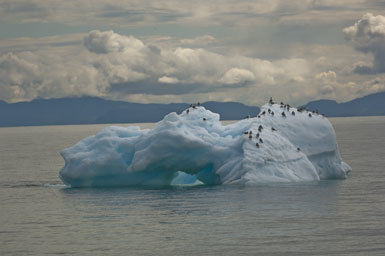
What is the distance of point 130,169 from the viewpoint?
41.9m

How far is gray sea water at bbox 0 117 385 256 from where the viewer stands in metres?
24.0

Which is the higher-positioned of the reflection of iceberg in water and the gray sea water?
the reflection of iceberg in water

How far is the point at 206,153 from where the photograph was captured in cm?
4134

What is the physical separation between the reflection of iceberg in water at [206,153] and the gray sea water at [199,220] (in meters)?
1.58

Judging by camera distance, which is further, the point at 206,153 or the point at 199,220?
the point at 206,153

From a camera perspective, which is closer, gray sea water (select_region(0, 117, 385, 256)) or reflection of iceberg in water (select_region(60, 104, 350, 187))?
gray sea water (select_region(0, 117, 385, 256))

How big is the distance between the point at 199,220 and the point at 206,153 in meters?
12.4

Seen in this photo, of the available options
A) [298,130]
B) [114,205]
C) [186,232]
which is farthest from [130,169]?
[186,232]

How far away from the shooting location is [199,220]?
29.3 meters

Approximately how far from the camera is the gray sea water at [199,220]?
78.6 ft

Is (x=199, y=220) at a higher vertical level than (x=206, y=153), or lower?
lower

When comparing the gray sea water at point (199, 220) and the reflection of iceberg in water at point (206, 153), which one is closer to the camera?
the gray sea water at point (199, 220)

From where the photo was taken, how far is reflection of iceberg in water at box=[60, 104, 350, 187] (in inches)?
1606

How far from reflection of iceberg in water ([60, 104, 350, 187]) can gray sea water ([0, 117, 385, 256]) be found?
1584 millimetres
